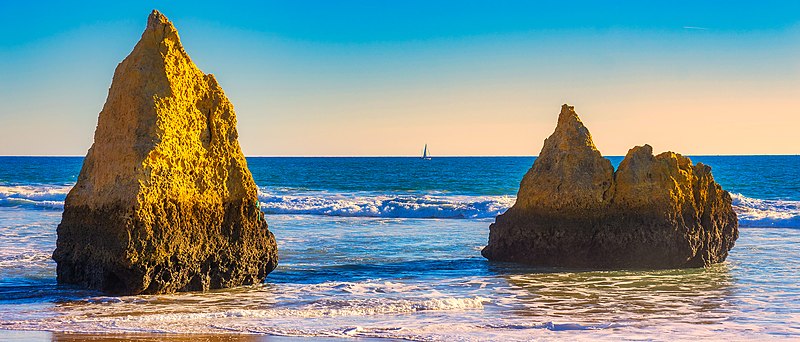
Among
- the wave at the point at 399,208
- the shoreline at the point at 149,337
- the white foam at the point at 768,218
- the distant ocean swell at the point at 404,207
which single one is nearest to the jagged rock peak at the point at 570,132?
the shoreline at the point at 149,337

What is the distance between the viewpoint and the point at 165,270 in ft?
41.0

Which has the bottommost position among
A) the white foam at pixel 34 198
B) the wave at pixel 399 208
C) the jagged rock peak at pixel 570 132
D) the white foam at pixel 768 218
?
the white foam at pixel 34 198

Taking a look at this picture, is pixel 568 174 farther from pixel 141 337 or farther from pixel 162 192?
pixel 141 337

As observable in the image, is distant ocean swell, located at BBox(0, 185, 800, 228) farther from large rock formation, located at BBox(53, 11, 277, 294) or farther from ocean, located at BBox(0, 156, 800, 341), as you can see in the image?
large rock formation, located at BBox(53, 11, 277, 294)

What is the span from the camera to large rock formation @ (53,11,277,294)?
12.2 meters

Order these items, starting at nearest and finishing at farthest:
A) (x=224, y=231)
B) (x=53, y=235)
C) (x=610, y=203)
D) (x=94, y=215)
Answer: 1. (x=94, y=215)
2. (x=224, y=231)
3. (x=610, y=203)
4. (x=53, y=235)

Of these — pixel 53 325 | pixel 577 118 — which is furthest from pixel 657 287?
pixel 53 325

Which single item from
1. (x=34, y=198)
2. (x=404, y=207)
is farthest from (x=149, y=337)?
(x=34, y=198)

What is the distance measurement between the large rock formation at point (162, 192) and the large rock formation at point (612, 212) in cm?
512

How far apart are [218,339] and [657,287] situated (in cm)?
700

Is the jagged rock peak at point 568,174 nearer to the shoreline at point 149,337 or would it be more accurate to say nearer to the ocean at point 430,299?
the ocean at point 430,299

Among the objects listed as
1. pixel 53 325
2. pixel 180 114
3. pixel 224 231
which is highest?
pixel 180 114

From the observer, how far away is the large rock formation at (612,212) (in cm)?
1552

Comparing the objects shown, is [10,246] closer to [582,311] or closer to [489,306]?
[489,306]
